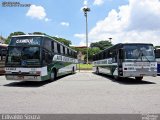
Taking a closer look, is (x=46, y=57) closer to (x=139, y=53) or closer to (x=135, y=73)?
(x=135, y=73)


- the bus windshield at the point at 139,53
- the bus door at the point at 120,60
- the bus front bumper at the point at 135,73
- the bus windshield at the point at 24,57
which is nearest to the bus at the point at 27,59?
the bus windshield at the point at 24,57

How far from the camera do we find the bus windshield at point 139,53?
58.7ft

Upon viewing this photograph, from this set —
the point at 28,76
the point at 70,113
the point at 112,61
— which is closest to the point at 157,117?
the point at 70,113

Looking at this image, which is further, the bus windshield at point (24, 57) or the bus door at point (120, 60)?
the bus door at point (120, 60)

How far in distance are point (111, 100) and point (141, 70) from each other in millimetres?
7881

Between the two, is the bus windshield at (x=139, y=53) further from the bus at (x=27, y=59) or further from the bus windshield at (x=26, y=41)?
the bus windshield at (x=26, y=41)

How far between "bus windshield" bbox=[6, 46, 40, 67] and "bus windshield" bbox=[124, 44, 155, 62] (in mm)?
5829

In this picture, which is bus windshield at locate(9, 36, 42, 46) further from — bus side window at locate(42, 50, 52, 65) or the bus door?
the bus door

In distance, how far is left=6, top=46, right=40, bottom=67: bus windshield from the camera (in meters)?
16.1

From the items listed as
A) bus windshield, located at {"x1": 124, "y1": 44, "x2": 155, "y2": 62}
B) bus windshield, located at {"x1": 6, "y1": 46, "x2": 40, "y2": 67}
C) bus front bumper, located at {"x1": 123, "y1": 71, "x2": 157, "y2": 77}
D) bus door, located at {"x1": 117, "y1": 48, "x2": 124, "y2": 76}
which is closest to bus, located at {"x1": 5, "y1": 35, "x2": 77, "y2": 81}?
bus windshield, located at {"x1": 6, "y1": 46, "x2": 40, "y2": 67}

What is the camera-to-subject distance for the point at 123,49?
712 inches

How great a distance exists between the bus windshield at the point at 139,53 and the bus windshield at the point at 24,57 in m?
5.83

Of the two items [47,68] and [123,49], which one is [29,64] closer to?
[47,68]

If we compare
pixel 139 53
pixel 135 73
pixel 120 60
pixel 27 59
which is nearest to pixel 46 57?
pixel 27 59
